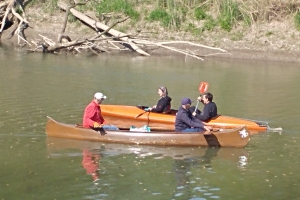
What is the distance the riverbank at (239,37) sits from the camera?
37500 mm

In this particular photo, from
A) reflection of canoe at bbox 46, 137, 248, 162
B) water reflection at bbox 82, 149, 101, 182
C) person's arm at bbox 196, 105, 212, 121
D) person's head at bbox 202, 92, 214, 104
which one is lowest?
water reflection at bbox 82, 149, 101, 182

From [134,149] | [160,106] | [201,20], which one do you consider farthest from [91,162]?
[201,20]

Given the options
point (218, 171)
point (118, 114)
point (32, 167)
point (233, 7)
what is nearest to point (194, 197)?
point (218, 171)

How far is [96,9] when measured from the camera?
133 feet

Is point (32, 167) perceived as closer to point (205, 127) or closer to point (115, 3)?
point (205, 127)

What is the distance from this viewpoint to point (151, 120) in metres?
20.5

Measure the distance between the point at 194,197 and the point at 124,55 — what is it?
2432 centimetres

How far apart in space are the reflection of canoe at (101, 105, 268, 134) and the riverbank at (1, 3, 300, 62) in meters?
16.3

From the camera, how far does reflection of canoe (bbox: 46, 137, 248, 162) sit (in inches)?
662

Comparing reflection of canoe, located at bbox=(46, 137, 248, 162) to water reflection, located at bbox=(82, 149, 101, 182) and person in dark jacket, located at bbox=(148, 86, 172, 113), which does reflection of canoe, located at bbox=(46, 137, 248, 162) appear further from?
person in dark jacket, located at bbox=(148, 86, 172, 113)

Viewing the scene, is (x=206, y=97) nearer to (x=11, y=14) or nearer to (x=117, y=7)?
(x=11, y=14)

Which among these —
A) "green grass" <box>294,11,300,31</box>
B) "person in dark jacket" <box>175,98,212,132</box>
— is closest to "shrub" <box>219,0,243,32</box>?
"green grass" <box>294,11,300,31</box>

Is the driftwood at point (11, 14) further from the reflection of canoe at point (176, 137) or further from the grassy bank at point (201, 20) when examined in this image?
the reflection of canoe at point (176, 137)

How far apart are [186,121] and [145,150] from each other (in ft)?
4.49
